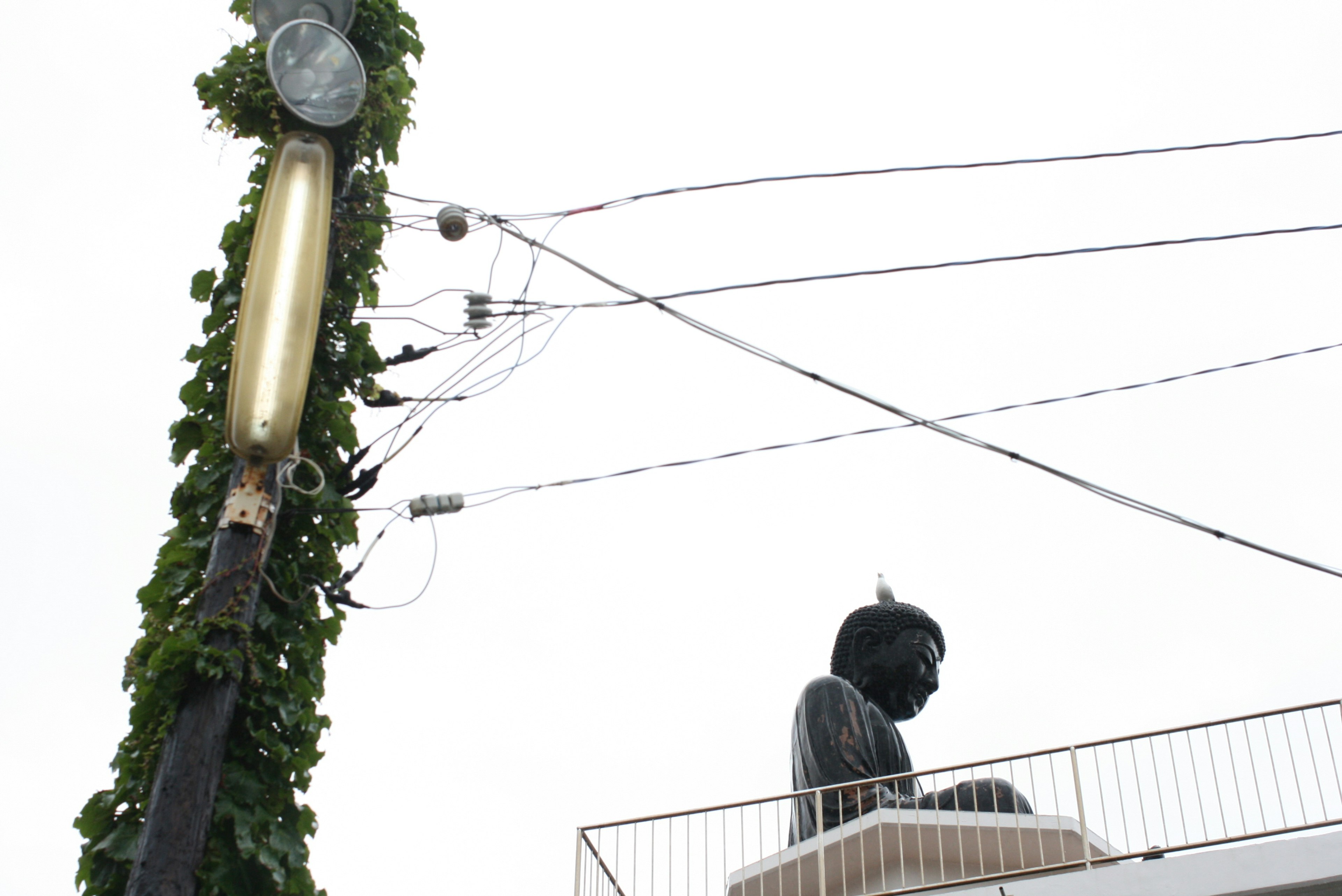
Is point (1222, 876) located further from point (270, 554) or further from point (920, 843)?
point (270, 554)

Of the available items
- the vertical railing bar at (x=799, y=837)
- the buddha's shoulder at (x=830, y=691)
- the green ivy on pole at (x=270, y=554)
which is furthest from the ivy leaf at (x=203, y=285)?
the buddha's shoulder at (x=830, y=691)

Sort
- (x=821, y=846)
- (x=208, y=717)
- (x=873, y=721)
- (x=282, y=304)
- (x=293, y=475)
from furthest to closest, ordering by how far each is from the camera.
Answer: (x=873, y=721) < (x=821, y=846) < (x=293, y=475) < (x=282, y=304) < (x=208, y=717)

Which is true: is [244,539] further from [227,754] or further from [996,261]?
[996,261]

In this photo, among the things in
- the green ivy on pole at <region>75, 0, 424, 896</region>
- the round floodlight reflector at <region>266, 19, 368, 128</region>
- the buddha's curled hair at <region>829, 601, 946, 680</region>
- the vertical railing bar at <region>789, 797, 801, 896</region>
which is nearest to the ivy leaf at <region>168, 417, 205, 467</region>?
the green ivy on pole at <region>75, 0, 424, 896</region>

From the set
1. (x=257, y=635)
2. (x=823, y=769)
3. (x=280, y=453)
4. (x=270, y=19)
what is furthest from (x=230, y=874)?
(x=823, y=769)

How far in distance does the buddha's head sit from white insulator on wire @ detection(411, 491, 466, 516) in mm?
7165

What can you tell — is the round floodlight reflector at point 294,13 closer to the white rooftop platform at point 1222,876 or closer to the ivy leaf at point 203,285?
the ivy leaf at point 203,285

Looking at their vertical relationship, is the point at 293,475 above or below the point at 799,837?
above

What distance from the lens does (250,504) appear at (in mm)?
4977

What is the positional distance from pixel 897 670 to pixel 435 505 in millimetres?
7258

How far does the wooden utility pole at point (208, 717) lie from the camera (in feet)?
13.8

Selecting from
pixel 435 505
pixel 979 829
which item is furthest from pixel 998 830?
pixel 435 505

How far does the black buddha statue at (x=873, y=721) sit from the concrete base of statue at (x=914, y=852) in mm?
165

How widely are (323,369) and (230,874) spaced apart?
236cm
